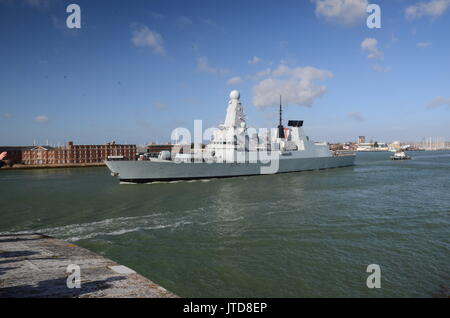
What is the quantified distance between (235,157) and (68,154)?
171 ft

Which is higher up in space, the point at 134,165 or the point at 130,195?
the point at 134,165

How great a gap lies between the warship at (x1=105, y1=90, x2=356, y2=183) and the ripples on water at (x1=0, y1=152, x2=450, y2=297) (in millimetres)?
6300

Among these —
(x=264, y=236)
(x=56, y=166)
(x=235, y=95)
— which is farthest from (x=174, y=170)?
(x=56, y=166)

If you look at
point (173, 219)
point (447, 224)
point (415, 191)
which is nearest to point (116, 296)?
point (173, 219)

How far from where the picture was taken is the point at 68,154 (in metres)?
65.8

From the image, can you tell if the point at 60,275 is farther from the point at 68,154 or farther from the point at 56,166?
the point at 68,154

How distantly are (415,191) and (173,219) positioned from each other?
18.2m

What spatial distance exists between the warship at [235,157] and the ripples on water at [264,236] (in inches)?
248

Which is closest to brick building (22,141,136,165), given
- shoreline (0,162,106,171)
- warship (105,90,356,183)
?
shoreline (0,162,106,171)

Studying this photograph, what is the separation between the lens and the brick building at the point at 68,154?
6494 centimetres

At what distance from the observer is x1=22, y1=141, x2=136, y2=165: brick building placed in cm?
6494
